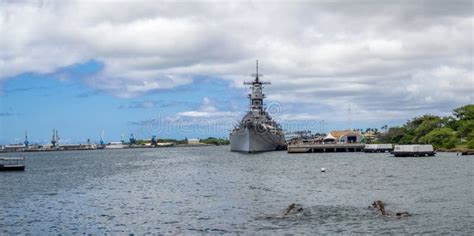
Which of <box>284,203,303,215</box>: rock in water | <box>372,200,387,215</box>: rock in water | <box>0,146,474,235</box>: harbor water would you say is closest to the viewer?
<box>0,146,474,235</box>: harbor water

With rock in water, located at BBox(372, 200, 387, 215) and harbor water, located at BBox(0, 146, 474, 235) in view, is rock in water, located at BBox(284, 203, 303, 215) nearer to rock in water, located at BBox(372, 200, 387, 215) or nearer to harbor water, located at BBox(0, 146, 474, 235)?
harbor water, located at BBox(0, 146, 474, 235)

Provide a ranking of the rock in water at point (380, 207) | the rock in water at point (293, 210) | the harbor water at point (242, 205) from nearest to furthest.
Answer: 1. the harbor water at point (242, 205)
2. the rock in water at point (380, 207)
3. the rock in water at point (293, 210)

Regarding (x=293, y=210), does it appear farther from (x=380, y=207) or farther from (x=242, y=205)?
(x=242, y=205)

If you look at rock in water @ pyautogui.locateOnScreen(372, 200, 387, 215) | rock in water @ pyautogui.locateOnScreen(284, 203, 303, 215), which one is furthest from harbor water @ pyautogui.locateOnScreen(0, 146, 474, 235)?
rock in water @ pyautogui.locateOnScreen(372, 200, 387, 215)

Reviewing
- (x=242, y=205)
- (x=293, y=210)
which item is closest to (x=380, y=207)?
(x=293, y=210)

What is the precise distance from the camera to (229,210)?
5488cm

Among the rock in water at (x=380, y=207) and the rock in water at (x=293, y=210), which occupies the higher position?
the rock in water at (x=380, y=207)

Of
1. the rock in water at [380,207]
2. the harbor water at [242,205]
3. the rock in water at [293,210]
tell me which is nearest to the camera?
the harbor water at [242,205]

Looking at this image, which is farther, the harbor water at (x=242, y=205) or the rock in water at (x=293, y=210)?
the rock in water at (x=293, y=210)

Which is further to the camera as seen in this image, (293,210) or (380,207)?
(293,210)

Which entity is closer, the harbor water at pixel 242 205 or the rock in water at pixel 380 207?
the harbor water at pixel 242 205

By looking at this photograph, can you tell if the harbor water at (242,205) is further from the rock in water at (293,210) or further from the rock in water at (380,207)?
the rock in water at (380,207)

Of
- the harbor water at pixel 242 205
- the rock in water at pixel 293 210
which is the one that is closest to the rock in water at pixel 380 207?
the harbor water at pixel 242 205

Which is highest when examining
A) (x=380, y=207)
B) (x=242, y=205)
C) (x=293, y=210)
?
(x=380, y=207)
